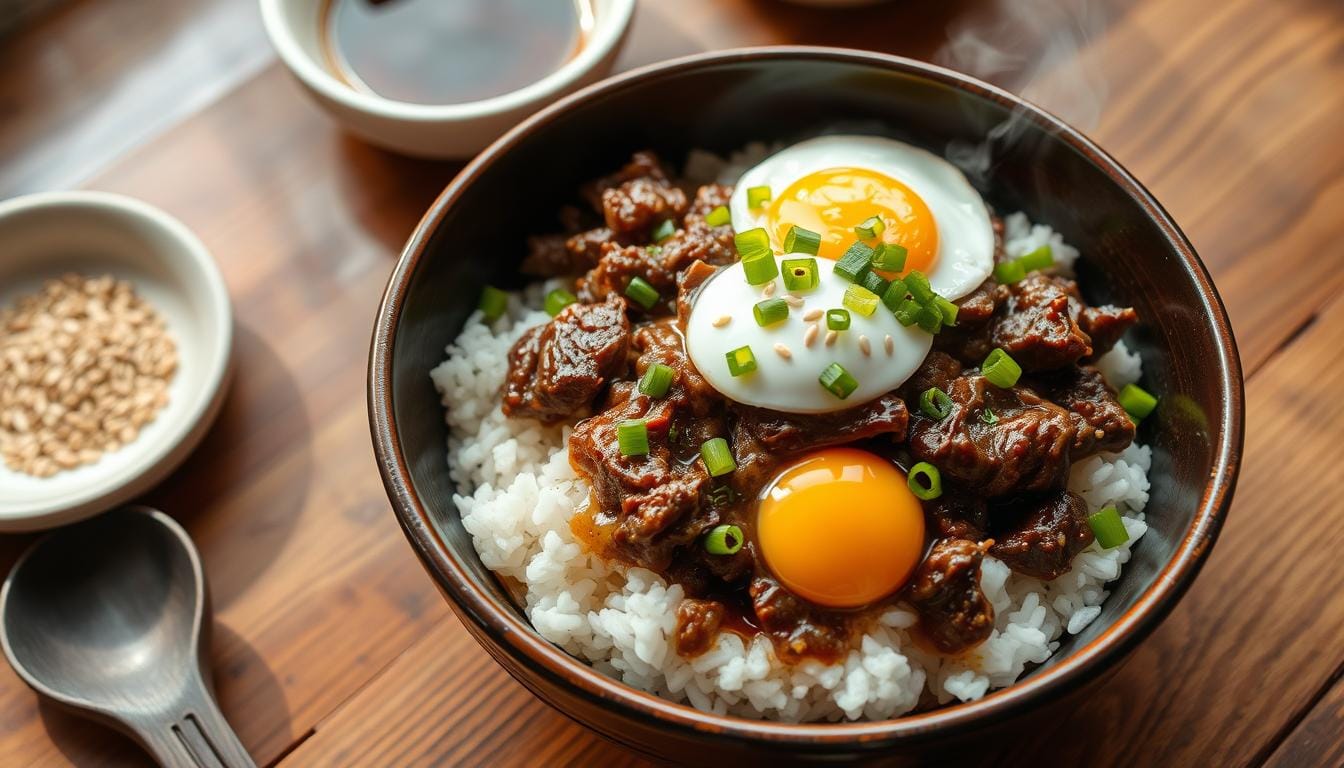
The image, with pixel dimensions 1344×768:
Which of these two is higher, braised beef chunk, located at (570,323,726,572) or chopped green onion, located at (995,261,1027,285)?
chopped green onion, located at (995,261,1027,285)

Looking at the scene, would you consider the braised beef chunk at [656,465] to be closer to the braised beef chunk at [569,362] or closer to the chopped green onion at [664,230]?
the braised beef chunk at [569,362]

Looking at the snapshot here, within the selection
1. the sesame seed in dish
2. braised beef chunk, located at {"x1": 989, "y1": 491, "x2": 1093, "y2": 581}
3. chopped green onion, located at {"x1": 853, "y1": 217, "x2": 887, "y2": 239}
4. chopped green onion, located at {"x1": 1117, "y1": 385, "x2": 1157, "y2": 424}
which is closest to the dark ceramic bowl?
chopped green onion, located at {"x1": 1117, "y1": 385, "x2": 1157, "y2": 424}

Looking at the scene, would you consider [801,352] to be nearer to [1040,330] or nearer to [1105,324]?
[1040,330]

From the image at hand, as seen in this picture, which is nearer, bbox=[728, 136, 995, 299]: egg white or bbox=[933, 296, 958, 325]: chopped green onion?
bbox=[933, 296, 958, 325]: chopped green onion

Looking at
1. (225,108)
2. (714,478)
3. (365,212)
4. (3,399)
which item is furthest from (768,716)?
(225,108)

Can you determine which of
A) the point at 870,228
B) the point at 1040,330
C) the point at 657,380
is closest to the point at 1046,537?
the point at 1040,330

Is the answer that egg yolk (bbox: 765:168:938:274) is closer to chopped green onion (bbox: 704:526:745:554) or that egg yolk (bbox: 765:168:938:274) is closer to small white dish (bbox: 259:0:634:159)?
chopped green onion (bbox: 704:526:745:554)

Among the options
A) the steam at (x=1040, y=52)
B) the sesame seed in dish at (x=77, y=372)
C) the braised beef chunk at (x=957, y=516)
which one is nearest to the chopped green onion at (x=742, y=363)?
the braised beef chunk at (x=957, y=516)
